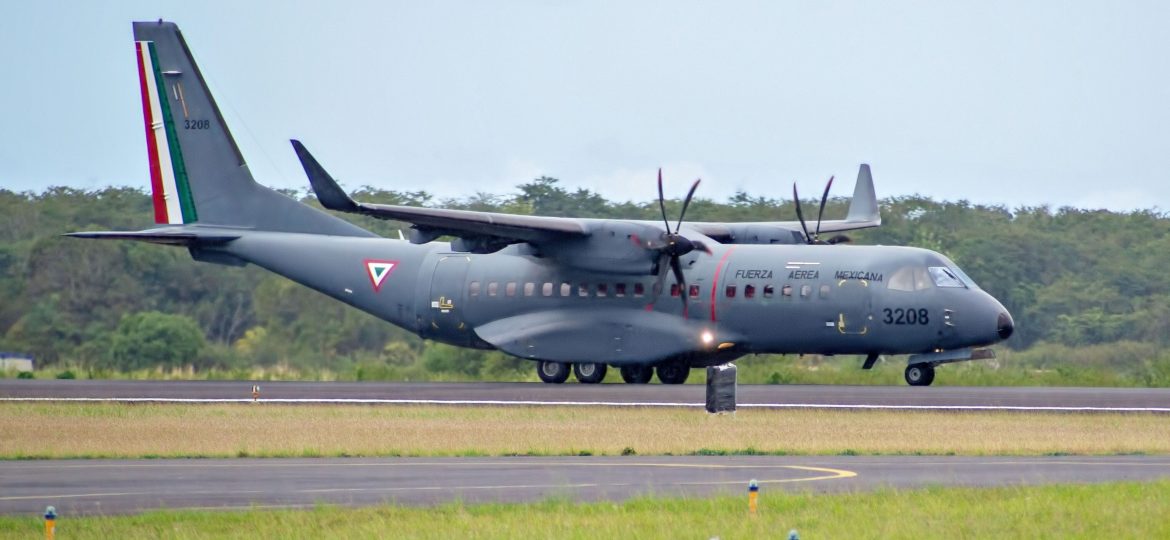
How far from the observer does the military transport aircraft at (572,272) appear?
33.2 meters

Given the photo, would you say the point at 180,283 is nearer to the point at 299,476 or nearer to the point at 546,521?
the point at 299,476

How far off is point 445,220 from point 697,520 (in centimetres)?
1895

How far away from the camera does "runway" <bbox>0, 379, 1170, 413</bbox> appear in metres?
29.0

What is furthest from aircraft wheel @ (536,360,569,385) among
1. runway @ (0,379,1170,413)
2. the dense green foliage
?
the dense green foliage

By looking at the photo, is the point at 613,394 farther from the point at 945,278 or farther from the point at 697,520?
the point at 697,520

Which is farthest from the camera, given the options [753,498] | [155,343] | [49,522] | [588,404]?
[155,343]

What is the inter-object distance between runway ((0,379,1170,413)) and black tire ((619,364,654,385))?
67.2 inches

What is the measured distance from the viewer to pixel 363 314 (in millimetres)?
48844

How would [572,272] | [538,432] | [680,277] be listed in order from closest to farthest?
1. [538,432]
2. [680,277]
3. [572,272]

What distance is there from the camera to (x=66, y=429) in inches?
1005

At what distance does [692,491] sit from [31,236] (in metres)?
42.6

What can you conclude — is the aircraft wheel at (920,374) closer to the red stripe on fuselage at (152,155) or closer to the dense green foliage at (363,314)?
the dense green foliage at (363,314)

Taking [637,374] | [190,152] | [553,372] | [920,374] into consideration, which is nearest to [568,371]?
[553,372]

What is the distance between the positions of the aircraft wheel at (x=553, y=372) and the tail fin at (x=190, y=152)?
724 cm
